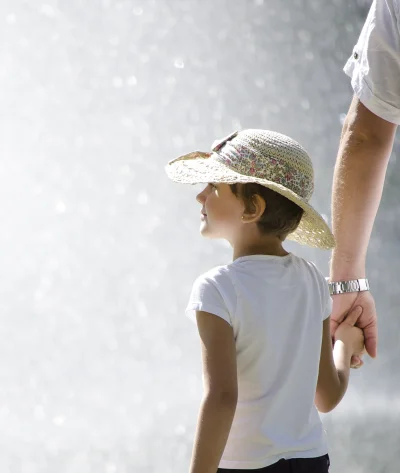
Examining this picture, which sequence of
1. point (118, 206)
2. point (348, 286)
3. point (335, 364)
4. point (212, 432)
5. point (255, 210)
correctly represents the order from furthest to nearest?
point (118, 206) < point (348, 286) < point (335, 364) < point (255, 210) < point (212, 432)

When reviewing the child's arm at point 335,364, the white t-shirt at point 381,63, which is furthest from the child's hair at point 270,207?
the white t-shirt at point 381,63

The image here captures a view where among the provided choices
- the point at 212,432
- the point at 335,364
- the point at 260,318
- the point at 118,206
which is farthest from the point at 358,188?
the point at 118,206

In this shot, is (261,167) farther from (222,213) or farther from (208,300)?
(208,300)

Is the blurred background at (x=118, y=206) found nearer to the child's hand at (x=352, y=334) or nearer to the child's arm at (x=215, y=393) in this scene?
the child's hand at (x=352, y=334)

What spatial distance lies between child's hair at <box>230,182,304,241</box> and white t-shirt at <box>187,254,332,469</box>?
40 millimetres

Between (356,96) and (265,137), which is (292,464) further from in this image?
(356,96)

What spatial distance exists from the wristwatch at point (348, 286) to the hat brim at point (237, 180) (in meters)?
0.14

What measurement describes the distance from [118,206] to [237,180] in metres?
2.06

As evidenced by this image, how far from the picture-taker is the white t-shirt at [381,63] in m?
1.37

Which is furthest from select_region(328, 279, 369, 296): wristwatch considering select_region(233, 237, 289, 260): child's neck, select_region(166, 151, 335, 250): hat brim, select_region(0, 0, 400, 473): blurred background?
select_region(0, 0, 400, 473): blurred background

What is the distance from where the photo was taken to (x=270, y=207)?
1124mm

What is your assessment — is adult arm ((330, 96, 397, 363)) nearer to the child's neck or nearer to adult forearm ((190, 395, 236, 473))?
the child's neck

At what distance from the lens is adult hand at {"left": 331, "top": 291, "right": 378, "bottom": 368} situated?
4.30ft

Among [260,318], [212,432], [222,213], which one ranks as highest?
[222,213]
